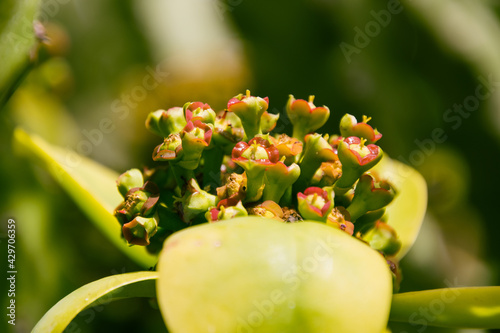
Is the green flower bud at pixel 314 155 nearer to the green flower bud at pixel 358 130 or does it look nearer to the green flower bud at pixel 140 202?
the green flower bud at pixel 358 130

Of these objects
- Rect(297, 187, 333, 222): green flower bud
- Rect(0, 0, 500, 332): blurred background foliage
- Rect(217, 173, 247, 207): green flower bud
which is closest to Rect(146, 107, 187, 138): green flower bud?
Rect(217, 173, 247, 207): green flower bud

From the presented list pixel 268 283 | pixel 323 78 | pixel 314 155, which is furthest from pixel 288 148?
pixel 323 78

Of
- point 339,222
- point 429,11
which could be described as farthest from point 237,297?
point 429,11

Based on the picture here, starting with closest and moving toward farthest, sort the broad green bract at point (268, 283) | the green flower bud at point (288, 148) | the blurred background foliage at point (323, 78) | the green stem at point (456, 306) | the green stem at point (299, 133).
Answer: the broad green bract at point (268, 283), the green stem at point (456, 306), the green flower bud at point (288, 148), the green stem at point (299, 133), the blurred background foliage at point (323, 78)

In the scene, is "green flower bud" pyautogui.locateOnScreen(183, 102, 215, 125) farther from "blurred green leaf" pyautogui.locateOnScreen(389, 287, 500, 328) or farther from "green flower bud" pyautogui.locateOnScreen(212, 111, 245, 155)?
"blurred green leaf" pyautogui.locateOnScreen(389, 287, 500, 328)

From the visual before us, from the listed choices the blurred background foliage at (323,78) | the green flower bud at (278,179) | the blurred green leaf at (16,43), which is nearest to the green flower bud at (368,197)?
the green flower bud at (278,179)

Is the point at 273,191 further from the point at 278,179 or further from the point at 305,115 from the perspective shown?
the point at 305,115
